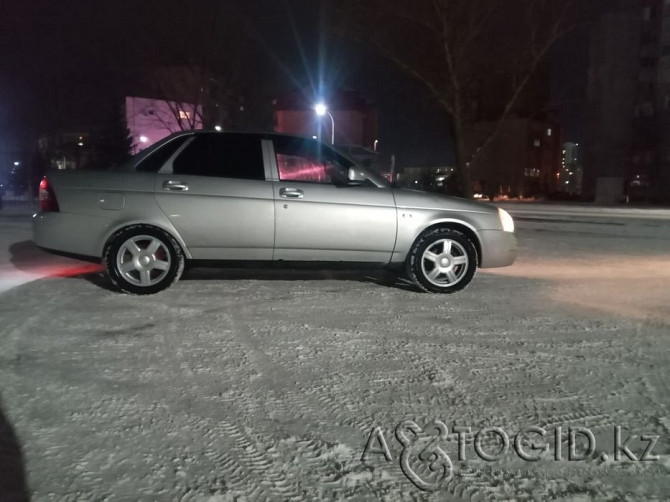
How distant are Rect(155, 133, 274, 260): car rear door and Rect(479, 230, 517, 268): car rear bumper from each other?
90.9 inches

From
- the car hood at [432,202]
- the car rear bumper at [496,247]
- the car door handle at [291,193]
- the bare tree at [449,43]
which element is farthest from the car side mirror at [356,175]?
the bare tree at [449,43]

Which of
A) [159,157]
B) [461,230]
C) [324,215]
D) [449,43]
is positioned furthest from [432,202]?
[449,43]

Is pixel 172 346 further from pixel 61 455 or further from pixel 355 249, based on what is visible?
pixel 355 249

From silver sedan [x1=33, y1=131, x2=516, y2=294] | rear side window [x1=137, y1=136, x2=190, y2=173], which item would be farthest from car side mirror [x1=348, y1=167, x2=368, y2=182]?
rear side window [x1=137, y1=136, x2=190, y2=173]

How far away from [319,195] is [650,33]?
55501 mm

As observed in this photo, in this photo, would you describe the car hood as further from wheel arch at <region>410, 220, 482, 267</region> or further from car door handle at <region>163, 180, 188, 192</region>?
car door handle at <region>163, 180, 188, 192</region>

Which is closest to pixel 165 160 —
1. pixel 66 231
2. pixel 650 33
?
pixel 66 231

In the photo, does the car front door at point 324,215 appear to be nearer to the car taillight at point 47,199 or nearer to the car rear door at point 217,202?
the car rear door at point 217,202

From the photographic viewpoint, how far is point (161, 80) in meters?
34.0

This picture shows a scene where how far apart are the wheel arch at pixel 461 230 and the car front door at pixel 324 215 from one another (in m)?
0.36

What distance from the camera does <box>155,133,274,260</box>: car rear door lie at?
19.7 ft

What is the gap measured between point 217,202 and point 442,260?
7.99 feet

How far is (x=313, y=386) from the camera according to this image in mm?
3770

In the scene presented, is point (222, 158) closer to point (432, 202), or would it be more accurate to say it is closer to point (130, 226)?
point (130, 226)
